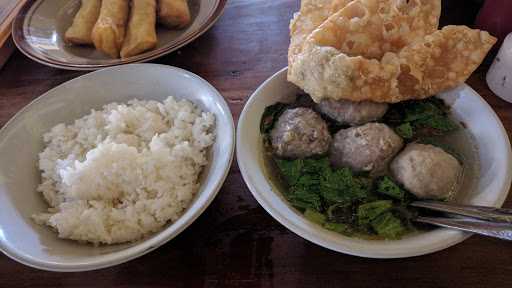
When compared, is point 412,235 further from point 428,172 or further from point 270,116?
point 270,116

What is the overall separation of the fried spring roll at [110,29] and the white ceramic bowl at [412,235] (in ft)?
3.89

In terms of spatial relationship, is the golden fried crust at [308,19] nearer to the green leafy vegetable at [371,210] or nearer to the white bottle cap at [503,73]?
the green leafy vegetable at [371,210]

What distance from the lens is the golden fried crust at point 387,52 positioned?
4.49 feet

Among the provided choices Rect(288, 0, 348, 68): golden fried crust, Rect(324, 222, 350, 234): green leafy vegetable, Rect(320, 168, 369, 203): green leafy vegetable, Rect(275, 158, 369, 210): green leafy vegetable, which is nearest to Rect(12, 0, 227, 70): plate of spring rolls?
Rect(288, 0, 348, 68): golden fried crust

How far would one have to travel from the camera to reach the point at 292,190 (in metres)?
1.42

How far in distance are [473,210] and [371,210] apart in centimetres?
32

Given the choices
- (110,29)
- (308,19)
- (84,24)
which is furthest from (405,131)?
(84,24)

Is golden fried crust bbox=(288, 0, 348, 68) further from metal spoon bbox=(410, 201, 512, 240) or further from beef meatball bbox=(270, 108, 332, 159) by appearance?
metal spoon bbox=(410, 201, 512, 240)

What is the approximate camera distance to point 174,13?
2359mm

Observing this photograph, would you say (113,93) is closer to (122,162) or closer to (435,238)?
(122,162)

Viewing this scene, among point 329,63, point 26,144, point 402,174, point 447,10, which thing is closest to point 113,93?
point 26,144

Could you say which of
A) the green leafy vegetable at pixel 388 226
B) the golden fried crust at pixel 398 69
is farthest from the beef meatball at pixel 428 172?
the golden fried crust at pixel 398 69

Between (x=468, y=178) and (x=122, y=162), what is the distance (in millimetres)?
1350

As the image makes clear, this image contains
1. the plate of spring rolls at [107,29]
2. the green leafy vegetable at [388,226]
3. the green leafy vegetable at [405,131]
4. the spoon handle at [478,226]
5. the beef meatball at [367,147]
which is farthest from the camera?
the plate of spring rolls at [107,29]
